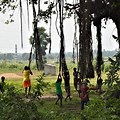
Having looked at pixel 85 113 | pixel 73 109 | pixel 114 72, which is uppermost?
pixel 114 72

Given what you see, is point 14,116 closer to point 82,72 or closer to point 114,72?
point 114,72

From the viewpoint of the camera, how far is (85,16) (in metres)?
10.2

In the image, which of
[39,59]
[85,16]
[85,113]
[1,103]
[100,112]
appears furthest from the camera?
[39,59]

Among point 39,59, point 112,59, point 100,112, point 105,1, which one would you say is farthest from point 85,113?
point 105,1

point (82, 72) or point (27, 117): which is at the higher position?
point (82, 72)

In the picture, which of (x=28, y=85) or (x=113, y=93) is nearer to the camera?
(x=113, y=93)

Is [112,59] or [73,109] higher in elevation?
[112,59]

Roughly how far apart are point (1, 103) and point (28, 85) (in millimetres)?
8447

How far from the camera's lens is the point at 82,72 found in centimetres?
1027

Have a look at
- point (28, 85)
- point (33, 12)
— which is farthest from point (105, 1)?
point (28, 85)

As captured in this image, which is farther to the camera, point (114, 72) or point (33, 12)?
point (33, 12)

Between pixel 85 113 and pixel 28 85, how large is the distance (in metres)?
9.38

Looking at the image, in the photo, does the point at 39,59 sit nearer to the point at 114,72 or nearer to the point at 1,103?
the point at 1,103

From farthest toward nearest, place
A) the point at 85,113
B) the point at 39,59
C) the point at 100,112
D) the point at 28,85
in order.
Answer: the point at 28,85, the point at 39,59, the point at 85,113, the point at 100,112
